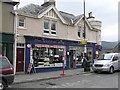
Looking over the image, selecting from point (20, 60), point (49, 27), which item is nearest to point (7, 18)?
point (20, 60)

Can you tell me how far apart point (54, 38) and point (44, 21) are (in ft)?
6.44

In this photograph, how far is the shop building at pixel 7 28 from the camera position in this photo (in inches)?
760

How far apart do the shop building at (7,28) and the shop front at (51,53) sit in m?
1.65

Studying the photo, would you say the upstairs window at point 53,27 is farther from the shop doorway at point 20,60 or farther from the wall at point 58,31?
the shop doorway at point 20,60

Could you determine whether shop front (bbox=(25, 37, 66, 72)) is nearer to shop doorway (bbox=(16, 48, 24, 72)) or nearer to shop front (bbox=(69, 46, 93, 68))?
shop doorway (bbox=(16, 48, 24, 72))

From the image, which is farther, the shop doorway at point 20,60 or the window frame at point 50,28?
the window frame at point 50,28

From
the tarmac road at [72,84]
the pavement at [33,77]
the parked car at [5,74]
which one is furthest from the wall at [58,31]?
the parked car at [5,74]

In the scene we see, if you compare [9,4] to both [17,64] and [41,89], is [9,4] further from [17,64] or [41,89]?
[41,89]

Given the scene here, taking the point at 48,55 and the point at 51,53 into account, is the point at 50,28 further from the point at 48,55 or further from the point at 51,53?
the point at 48,55

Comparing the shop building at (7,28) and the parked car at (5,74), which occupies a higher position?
the shop building at (7,28)

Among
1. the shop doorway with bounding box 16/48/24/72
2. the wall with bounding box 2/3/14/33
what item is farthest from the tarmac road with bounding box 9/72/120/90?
the wall with bounding box 2/3/14/33

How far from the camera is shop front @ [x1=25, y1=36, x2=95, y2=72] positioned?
2147 cm

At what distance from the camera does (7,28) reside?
19.7 m

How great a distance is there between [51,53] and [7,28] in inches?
225
